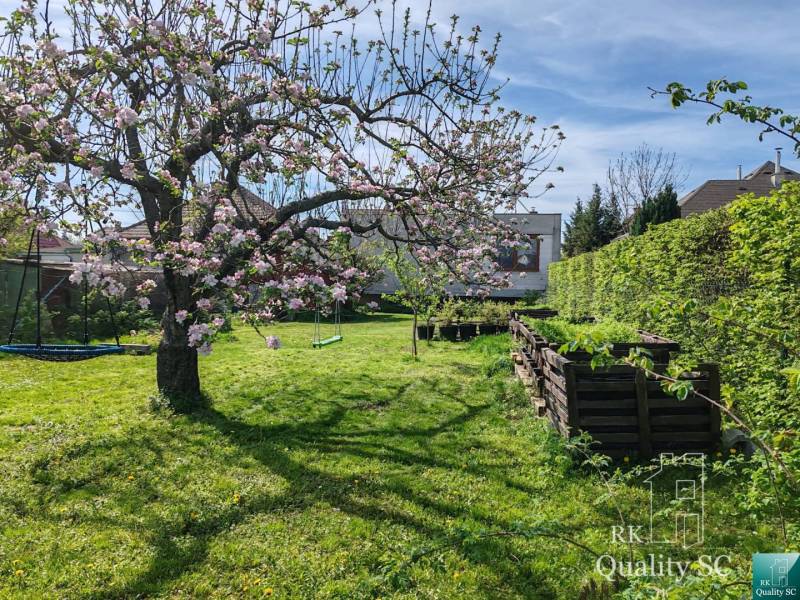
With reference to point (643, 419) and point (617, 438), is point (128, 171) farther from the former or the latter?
point (643, 419)

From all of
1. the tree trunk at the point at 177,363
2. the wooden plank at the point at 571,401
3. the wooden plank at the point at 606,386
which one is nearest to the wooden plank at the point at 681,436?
the wooden plank at the point at 606,386

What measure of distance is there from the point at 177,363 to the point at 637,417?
5716 mm

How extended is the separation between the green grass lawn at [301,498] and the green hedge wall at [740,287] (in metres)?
0.97

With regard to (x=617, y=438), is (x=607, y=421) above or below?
above

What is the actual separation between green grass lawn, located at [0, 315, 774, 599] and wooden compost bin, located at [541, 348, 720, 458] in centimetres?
46

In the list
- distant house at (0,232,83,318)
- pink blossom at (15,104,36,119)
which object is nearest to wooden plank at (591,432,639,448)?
pink blossom at (15,104,36,119)

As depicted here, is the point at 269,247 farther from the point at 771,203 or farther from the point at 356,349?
the point at 356,349

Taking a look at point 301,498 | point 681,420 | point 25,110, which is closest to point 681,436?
point 681,420

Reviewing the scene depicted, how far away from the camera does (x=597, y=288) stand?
36.0 feet

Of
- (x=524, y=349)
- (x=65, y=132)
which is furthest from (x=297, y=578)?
(x=524, y=349)

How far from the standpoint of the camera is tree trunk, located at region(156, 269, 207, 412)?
23.2ft

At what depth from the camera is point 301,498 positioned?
14.9 ft

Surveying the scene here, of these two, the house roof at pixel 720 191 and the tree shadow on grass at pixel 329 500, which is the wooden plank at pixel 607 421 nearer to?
the tree shadow on grass at pixel 329 500

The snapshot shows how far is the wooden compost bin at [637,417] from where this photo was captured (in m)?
5.05
